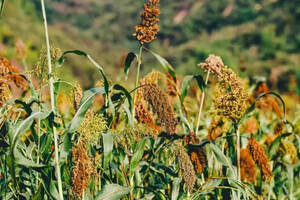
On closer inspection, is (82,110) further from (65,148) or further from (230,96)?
(230,96)

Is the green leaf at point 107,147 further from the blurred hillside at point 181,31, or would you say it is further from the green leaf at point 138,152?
the blurred hillside at point 181,31

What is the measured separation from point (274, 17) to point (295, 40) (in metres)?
8.09

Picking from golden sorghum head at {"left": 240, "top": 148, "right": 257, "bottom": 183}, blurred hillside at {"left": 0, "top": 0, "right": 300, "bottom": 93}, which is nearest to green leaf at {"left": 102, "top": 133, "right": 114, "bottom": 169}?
golden sorghum head at {"left": 240, "top": 148, "right": 257, "bottom": 183}

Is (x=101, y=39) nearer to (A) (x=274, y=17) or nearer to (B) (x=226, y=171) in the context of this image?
(A) (x=274, y=17)

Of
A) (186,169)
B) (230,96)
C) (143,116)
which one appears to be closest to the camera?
(186,169)

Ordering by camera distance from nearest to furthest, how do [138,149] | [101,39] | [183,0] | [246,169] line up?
[138,149] → [246,169] → [101,39] → [183,0]

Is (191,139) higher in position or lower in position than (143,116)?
lower

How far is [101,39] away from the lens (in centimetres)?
5934

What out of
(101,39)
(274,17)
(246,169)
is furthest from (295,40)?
(246,169)

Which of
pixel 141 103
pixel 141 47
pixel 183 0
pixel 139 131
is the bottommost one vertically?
pixel 139 131

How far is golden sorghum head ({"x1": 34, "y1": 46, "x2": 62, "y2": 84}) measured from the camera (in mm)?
1527

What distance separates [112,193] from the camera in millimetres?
1503

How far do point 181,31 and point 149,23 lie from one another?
5311cm

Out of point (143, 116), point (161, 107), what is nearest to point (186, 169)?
point (161, 107)
